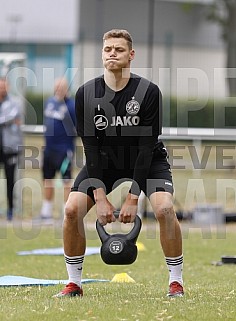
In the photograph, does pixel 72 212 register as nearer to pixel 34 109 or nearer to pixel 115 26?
pixel 34 109

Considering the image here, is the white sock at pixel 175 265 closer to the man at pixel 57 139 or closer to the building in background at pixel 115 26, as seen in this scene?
the man at pixel 57 139

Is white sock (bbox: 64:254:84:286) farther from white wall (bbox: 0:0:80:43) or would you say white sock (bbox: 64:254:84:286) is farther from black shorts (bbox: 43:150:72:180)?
white wall (bbox: 0:0:80:43)

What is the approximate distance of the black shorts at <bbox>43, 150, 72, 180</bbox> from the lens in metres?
17.8

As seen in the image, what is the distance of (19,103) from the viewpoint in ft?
59.2

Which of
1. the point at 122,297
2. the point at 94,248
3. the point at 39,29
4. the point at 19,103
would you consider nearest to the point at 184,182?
the point at 19,103

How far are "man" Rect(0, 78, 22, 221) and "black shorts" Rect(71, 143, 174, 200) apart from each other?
9219 mm

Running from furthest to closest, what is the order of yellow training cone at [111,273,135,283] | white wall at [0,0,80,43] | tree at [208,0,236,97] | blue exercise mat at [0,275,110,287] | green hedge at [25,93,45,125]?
tree at [208,0,236,97] < white wall at [0,0,80,43] < green hedge at [25,93,45,125] < yellow training cone at [111,273,135,283] < blue exercise mat at [0,275,110,287]

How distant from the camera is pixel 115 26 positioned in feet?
105

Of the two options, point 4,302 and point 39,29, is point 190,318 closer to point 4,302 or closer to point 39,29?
point 4,302

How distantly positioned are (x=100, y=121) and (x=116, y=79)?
40 centimetres

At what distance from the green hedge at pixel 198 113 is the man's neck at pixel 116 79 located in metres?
17.7

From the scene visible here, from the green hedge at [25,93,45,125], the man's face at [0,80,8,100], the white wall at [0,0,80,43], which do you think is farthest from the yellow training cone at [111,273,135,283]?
the white wall at [0,0,80,43]

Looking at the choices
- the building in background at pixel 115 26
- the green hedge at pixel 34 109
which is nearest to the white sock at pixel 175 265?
the building in background at pixel 115 26

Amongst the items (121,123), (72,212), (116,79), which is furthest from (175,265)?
(116,79)
